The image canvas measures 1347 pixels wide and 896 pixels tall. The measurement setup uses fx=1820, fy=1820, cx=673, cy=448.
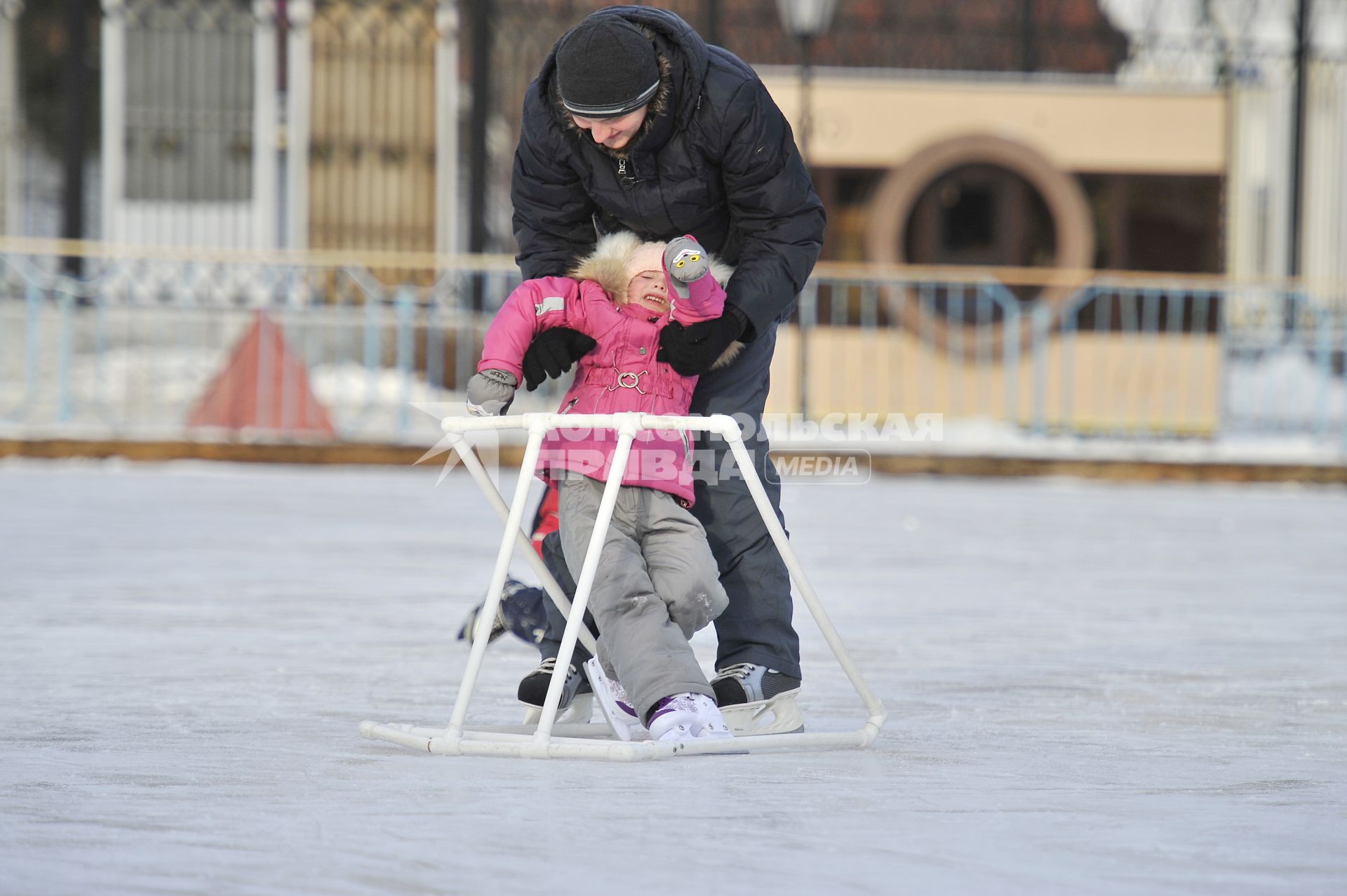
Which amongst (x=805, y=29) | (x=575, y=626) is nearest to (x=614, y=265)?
(x=575, y=626)

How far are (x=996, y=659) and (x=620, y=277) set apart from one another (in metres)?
1.66

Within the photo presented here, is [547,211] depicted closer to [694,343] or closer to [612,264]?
[612,264]

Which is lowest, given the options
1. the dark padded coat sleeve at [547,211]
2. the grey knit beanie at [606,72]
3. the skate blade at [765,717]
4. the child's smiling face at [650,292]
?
the skate blade at [765,717]

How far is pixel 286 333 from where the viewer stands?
13383 mm

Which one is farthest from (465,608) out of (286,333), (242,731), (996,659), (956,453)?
(286,333)

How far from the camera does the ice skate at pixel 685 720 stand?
3.10 metres

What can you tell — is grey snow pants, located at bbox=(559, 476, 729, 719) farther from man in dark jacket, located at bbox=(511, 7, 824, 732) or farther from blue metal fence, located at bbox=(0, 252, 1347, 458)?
blue metal fence, located at bbox=(0, 252, 1347, 458)

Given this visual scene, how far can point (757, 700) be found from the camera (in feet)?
11.4

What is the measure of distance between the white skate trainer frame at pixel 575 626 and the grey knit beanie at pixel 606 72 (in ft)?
1.80

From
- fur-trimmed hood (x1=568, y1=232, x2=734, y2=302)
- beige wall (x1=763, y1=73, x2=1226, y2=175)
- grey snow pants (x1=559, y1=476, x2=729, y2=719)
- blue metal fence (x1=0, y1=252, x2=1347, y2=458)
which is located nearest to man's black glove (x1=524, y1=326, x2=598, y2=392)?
fur-trimmed hood (x1=568, y1=232, x2=734, y2=302)

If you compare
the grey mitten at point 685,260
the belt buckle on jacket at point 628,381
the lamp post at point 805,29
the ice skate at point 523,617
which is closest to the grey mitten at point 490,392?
the belt buckle on jacket at point 628,381

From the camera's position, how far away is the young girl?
3.18m

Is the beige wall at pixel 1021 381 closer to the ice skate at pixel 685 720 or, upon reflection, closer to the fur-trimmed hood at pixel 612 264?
the fur-trimmed hood at pixel 612 264

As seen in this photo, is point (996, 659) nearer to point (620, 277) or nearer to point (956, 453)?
point (620, 277)
